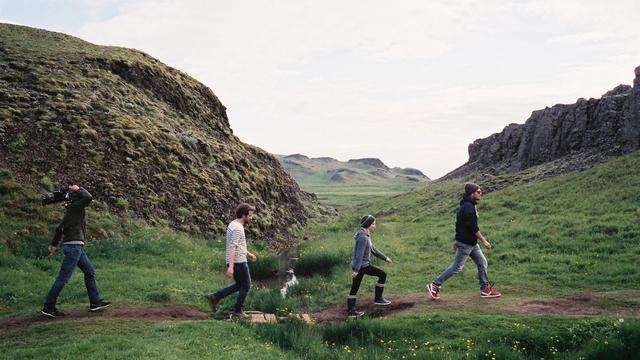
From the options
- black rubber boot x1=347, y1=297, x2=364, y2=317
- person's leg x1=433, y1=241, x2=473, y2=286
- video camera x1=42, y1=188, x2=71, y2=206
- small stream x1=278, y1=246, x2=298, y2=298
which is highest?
video camera x1=42, y1=188, x2=71, y2=206

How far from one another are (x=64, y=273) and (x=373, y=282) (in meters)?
12.3

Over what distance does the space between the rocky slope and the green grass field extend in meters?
3.20

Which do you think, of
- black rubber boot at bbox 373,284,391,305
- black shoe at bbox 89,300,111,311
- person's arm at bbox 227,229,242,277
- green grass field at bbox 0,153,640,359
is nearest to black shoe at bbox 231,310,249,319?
green grass field at bbox 0,153,640,359

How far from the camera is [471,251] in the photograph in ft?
53.4

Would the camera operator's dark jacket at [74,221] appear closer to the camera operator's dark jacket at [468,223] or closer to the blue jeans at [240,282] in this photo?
the blue jeans at [240,282]

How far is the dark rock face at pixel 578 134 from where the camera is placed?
43.9 meters

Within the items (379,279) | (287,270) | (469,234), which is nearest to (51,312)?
(379,279)

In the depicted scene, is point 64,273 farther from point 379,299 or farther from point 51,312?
point 379,299

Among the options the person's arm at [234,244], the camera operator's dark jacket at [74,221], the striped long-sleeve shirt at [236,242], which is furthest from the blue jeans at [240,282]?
the camera operator's dark jacket at [74,221]

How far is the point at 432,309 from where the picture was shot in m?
15.7

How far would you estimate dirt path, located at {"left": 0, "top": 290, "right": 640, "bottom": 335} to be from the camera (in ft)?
46.0

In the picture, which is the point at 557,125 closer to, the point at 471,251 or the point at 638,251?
the point at 638,251

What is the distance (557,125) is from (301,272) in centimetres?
4243

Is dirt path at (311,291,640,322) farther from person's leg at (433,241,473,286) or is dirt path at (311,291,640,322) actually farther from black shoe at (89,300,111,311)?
black shoe at (89,300,111,311)
